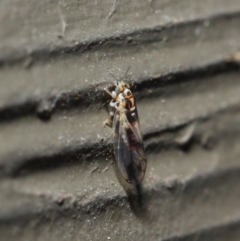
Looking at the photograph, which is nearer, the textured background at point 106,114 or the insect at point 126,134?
the textured background at point 106,114

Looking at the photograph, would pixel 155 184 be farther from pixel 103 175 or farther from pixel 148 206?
pixel 103 175

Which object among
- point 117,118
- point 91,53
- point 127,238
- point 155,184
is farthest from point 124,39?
point 127,238

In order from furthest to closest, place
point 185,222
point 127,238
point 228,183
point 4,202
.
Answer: point 228,183 < point 185,222 < point 127,238 < point 4,202

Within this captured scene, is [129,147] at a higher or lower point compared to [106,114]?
lower
